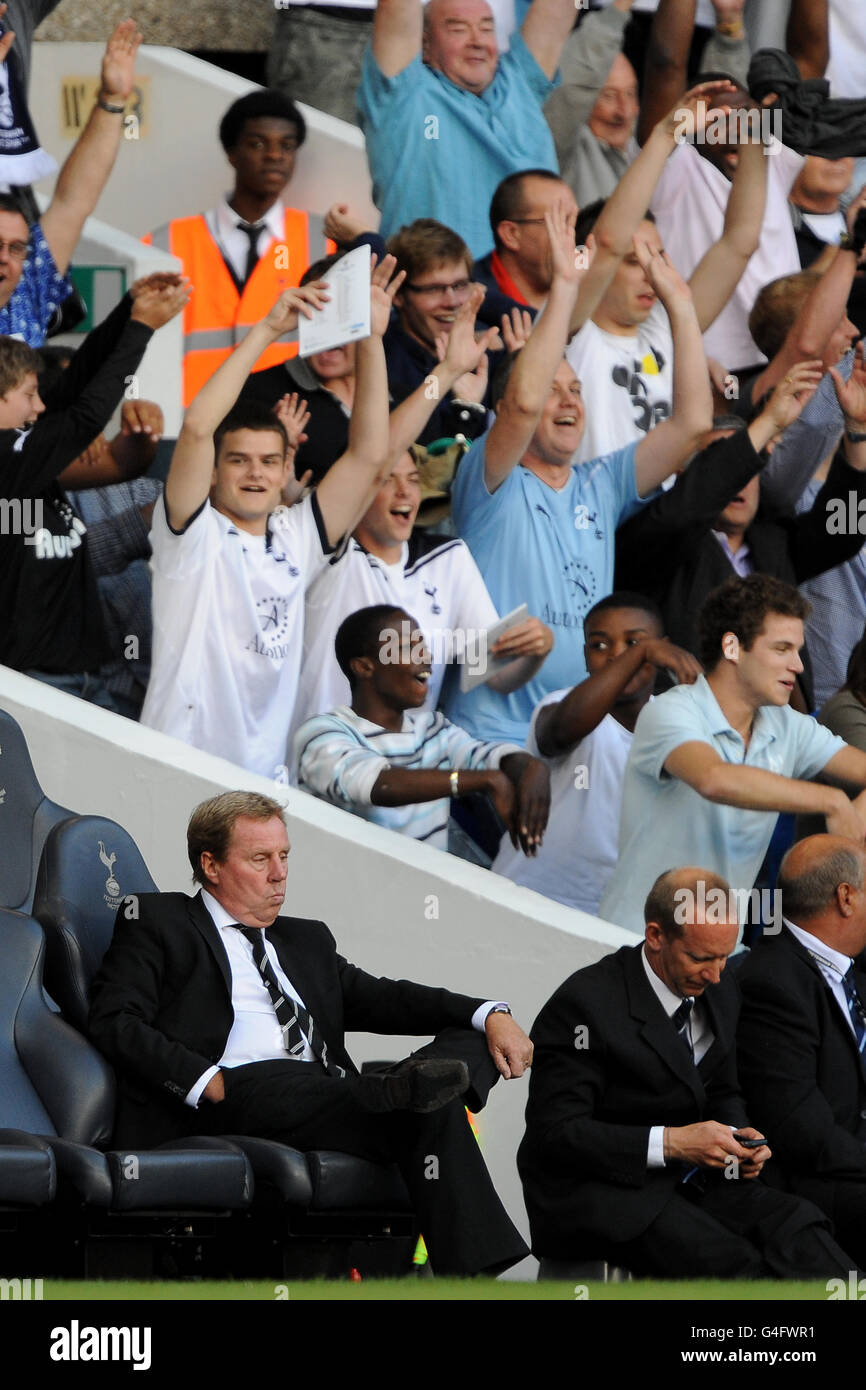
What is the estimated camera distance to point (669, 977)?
5320 mm

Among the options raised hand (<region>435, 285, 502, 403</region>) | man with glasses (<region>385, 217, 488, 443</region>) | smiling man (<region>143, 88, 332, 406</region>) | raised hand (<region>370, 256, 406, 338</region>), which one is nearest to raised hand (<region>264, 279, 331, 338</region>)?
raised hand (<region>370, 256, 406, 338</region>)

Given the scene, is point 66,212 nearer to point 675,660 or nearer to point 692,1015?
point 675,660

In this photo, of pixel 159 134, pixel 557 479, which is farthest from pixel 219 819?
pixel 159 134

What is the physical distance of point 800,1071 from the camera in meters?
5.45

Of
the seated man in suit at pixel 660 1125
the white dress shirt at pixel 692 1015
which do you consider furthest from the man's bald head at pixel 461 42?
the white dress shirt at pixel 692 1015

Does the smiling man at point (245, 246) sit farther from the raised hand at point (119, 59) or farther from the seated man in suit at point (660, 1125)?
the seated man in suit at point (660, 1125)

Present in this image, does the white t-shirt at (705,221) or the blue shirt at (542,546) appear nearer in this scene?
the blue shirt at (542,546)

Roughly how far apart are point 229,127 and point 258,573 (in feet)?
8.74

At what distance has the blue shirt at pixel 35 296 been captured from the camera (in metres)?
7.42

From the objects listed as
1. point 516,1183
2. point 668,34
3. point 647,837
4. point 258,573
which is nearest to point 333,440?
point 258,573

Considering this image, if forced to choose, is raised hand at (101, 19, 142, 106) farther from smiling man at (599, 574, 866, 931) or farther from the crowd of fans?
smiling man at (599, 574, 866, 931)

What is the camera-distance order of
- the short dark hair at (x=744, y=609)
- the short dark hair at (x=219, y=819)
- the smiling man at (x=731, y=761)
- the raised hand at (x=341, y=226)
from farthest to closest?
the raised hand at (x=341, y=226) → the short dark hair at (x=744, y=609) → the smiling man at (x=731, y=761) → the short dark hair at (x=219, y=819)

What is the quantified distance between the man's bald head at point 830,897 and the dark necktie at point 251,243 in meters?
3.94

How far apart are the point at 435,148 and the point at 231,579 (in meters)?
2.62
